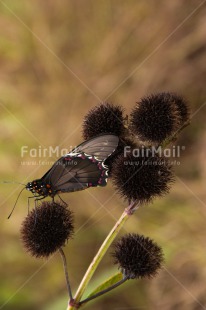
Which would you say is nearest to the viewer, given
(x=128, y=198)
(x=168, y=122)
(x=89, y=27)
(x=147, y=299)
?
(x=128, y=198)

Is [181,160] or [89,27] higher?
[89,27]

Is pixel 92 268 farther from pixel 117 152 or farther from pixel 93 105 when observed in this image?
pixel 93 105

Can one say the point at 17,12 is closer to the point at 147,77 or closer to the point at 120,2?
the point at 120,2

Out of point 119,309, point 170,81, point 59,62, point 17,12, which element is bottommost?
point 119,309

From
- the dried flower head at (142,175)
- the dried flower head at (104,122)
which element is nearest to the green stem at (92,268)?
the dried flower head at (142,175)

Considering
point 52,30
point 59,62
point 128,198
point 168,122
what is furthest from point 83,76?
point 128,198

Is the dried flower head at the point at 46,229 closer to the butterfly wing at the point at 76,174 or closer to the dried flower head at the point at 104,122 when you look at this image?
the butterfly wing at the point at 76,174
